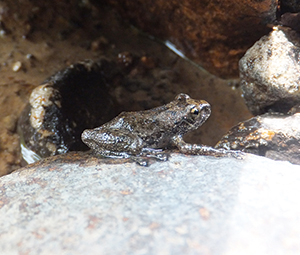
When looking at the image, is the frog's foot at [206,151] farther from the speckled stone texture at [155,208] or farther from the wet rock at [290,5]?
the wet rock at [290,5]

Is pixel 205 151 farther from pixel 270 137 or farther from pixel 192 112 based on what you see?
pixel 270 137

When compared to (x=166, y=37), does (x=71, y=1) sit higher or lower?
higher

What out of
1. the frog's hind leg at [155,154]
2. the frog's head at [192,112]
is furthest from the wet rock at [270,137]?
the frog's hind leg at [155,154]

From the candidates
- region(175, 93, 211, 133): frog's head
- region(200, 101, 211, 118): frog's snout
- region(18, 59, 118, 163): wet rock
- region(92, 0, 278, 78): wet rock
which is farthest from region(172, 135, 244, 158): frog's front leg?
region(92, 0, 278, 78): wet rock

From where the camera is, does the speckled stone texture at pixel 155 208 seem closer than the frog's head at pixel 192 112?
Yes

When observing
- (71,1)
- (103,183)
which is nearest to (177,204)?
(103,183)

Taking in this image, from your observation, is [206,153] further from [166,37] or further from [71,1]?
[71,1]

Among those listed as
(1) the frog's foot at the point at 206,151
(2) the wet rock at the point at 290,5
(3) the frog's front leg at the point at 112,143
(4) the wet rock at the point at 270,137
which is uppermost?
(2) the wet rock at the point at 290,5

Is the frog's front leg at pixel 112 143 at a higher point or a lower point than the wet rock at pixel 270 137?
higher

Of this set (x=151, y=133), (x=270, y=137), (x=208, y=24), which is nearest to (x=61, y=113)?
(x=151, y=133)
